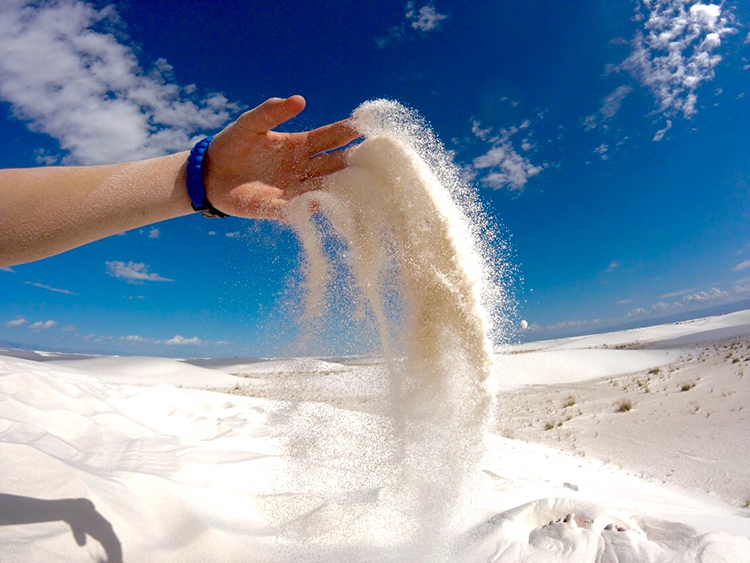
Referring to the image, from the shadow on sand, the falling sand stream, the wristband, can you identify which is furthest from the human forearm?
the shadow on sand

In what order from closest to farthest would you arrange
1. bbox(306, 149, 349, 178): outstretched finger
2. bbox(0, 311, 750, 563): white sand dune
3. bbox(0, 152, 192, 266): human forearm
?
1. bbox(0, 152, 192, 266): human forearm
2. bbox(0, 311, 750, 563): white sand dune
3. bbox(306, 149, 349, 178): outstretched finger

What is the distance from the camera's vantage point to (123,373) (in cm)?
1145

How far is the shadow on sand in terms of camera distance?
5.75 ft

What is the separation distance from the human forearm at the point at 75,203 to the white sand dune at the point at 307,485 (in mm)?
1201

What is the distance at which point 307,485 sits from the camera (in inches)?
112

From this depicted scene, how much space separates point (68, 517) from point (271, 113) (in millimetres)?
1977

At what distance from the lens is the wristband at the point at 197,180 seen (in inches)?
65.2

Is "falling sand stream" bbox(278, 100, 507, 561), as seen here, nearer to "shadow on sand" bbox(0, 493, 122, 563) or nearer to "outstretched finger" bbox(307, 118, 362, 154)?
"outstretched finger" bbox(307, 118, 362, 154)

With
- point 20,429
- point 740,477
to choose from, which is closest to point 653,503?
point 740,477

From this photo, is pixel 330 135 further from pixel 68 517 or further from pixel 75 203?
Result: pixel 68 517

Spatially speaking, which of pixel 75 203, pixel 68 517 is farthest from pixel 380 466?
pixel 75 203

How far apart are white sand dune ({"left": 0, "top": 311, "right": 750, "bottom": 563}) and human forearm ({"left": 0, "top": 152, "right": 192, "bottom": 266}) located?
120cm

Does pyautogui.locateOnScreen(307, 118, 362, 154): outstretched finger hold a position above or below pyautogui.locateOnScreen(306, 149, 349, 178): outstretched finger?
above

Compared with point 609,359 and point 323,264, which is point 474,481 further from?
point 609,359
